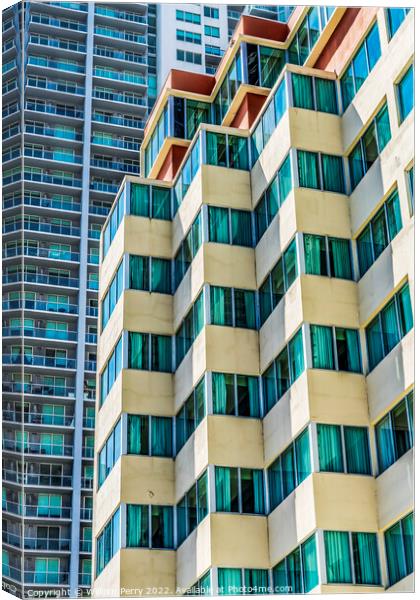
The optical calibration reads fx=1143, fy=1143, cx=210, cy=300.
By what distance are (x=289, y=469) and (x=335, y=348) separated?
14.2 feet

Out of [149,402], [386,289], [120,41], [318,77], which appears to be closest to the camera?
[386,289]

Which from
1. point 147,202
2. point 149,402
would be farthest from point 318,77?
point 149,402

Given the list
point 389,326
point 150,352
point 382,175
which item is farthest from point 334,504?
point 150,352

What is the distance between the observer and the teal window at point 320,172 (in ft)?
134

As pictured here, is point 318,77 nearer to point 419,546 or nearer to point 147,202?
point 147,202

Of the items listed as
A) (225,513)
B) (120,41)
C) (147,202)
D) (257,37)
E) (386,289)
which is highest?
(120,41)

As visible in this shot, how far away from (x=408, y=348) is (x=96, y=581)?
59.9 ft

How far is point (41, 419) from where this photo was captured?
8362 cm

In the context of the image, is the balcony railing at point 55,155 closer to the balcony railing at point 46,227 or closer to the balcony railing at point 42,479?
the balcony railing at point 46,227

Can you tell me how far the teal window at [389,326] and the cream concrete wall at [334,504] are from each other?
4.03 meters

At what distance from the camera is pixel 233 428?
4094 centimetres

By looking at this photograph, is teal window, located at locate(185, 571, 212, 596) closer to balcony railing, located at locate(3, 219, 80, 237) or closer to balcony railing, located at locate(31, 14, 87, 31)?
balcony railing, located at locate(3, 219, 80, 237)

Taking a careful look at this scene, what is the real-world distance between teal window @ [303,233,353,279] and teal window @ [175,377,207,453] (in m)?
6.39

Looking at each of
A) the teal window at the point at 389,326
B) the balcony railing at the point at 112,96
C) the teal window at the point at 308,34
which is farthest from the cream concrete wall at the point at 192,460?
the balcony railing at the point at 112,96
